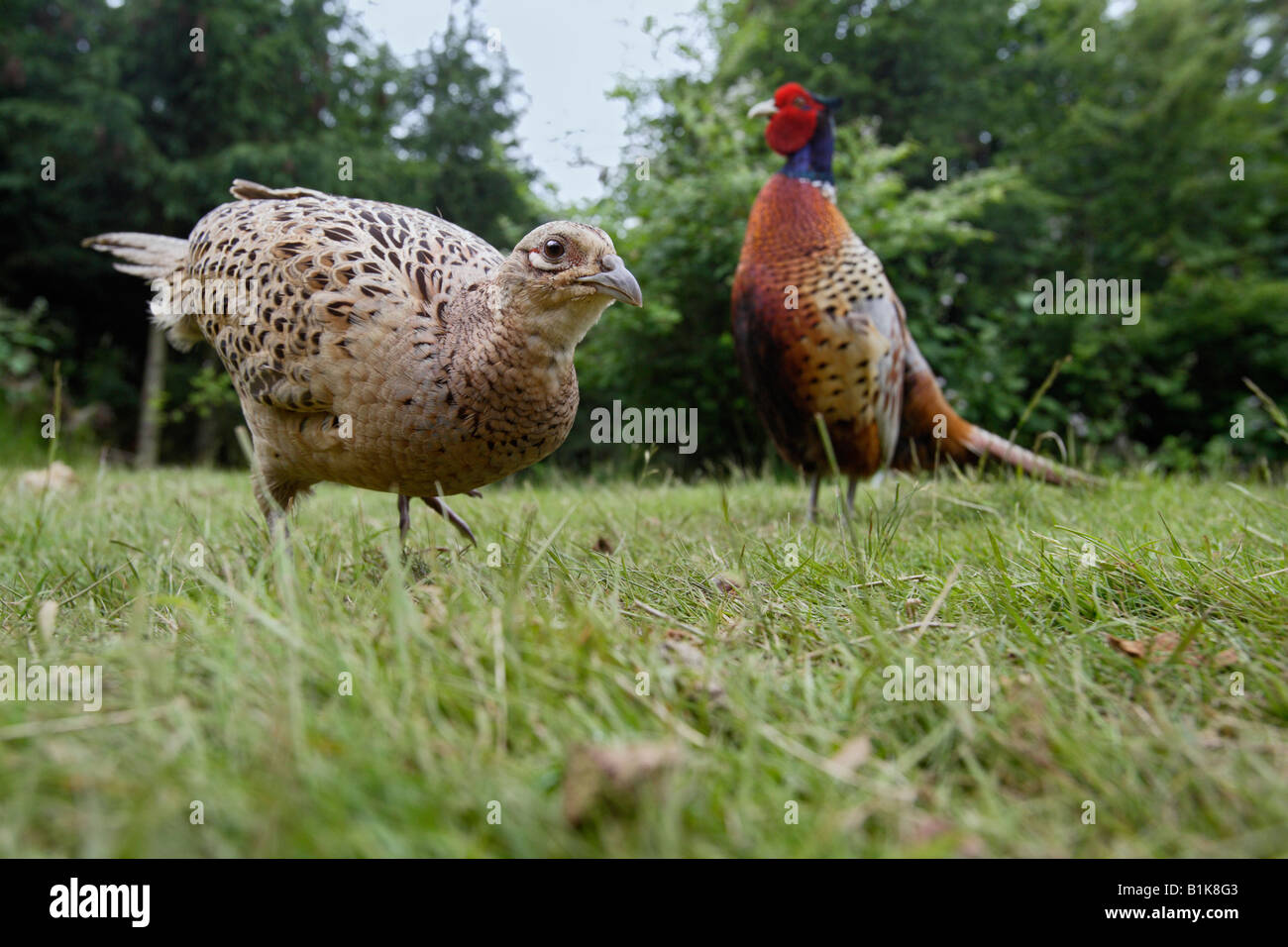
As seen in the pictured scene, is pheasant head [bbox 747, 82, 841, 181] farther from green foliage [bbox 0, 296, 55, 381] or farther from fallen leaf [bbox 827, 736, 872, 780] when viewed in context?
green foliage [bbox 0, 296, 55, 381]

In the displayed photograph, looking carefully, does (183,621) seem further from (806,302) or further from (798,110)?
(798,110)

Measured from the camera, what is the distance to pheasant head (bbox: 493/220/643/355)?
2238 mm

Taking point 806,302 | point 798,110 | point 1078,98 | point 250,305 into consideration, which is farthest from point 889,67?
point 250,305

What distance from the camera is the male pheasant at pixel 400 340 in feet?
7.30

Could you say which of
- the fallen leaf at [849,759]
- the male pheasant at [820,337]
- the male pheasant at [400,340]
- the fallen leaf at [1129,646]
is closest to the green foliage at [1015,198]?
the male pheasant at [820,337]

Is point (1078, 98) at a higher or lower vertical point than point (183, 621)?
higher

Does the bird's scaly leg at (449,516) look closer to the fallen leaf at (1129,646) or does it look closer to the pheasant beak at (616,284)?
the pheasant beak at (616,284)

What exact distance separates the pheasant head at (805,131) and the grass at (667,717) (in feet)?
9.20

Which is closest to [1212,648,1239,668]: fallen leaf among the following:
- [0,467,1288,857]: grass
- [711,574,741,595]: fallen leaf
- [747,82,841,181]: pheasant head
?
[0,467,1288,857]: grass

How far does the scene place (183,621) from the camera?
5.92ft

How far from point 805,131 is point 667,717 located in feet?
12.6

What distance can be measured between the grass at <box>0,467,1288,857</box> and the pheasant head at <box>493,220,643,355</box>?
0.75 meters
